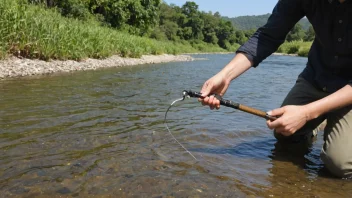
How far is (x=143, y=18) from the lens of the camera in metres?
29.3

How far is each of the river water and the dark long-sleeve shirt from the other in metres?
0.79

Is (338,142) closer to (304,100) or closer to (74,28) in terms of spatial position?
(304,100)

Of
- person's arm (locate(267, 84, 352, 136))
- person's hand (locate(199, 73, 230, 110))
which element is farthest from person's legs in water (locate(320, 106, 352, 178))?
person's hand (locate(199, 73, 230, 110))

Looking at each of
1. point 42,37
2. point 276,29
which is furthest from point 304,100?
point 42,37

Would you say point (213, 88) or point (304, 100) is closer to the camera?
point (213, 88)

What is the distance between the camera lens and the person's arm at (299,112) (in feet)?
7.11

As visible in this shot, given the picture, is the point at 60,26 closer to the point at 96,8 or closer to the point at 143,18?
the point at 96,8

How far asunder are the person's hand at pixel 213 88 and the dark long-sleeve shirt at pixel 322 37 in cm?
41

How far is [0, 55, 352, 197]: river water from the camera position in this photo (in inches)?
86.4

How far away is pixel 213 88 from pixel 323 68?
1.13m

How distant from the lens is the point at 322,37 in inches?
109

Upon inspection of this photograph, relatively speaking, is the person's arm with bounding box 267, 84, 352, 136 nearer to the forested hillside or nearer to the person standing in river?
the person standing in river

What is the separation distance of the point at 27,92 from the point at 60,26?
5515 millimetres

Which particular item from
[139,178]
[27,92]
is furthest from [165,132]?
[27,92]
